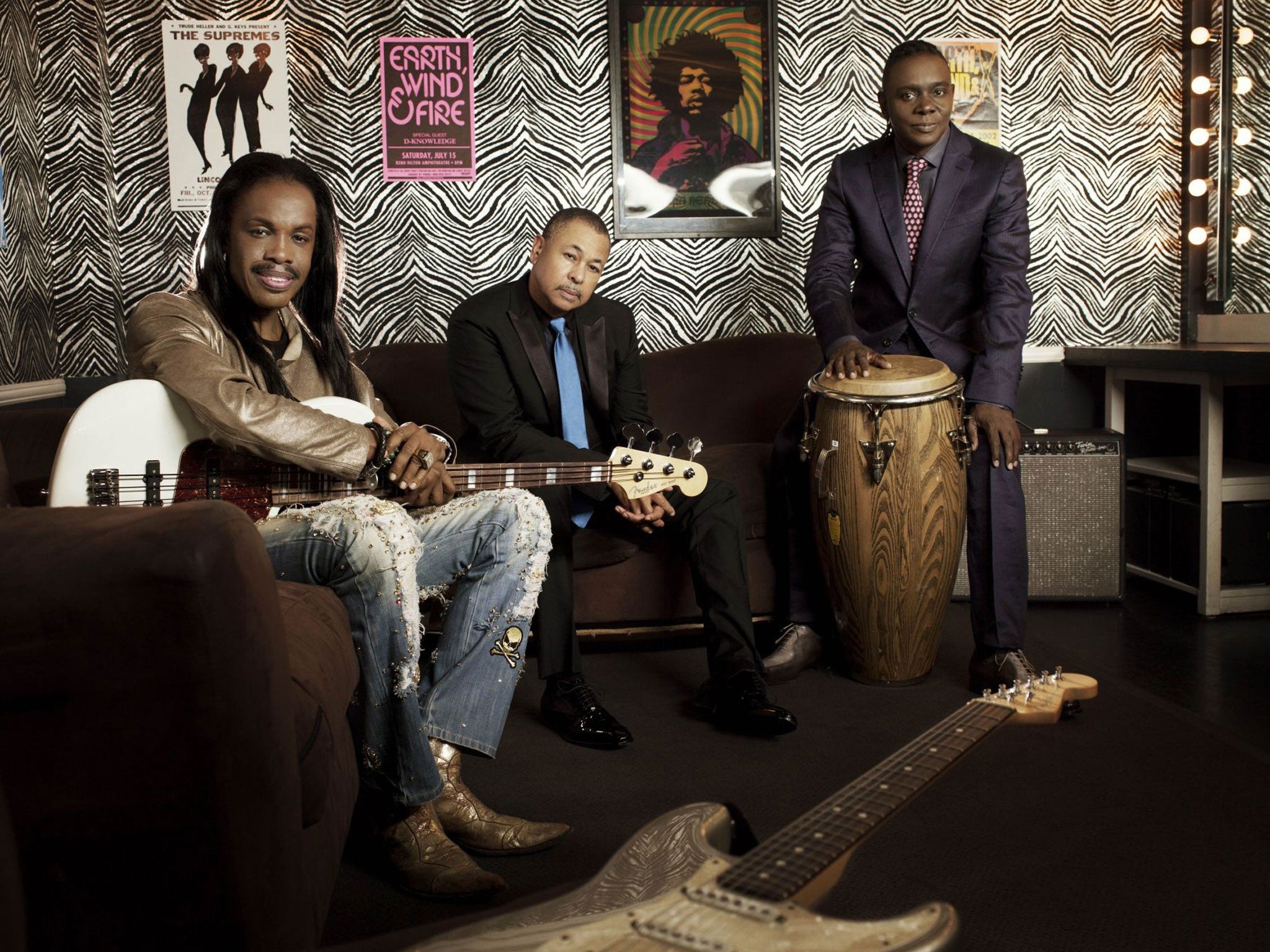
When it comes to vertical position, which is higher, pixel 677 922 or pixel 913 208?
pixel 913 208

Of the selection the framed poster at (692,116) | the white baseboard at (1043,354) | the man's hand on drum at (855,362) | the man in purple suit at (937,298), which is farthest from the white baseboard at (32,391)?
the white baseboard at (1043,354)

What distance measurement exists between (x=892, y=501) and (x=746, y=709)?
0.64 m

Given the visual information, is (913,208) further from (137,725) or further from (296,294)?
(137,725)

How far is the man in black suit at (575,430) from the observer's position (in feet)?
8.64

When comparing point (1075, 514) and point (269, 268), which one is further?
point (1075, 514)

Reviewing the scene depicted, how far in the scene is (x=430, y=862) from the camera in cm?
174

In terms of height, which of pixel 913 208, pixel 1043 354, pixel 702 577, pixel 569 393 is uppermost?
pixel 913 208

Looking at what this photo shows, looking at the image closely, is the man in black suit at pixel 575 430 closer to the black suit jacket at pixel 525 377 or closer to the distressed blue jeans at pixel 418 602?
the black suit jacket at pixel 525 377

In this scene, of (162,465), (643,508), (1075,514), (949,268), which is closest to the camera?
(162,465)

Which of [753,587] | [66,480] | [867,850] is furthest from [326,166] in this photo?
[867,850]

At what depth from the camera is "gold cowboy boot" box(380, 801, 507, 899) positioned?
5.59 feet

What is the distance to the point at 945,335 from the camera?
9.84 feet

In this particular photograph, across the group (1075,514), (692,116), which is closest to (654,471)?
(1075,514)

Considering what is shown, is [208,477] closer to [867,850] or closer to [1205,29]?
[867,850]
